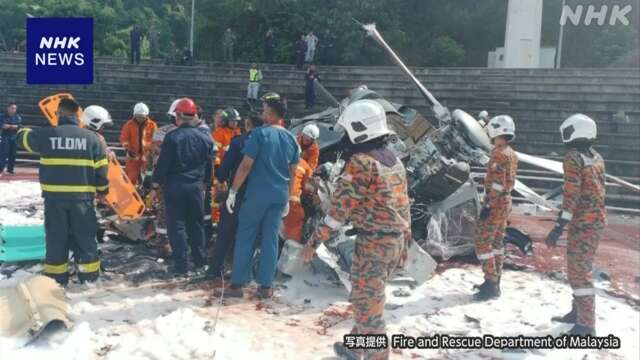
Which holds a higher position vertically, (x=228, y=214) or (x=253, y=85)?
(x=253, y=85)

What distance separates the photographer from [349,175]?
3818 mm

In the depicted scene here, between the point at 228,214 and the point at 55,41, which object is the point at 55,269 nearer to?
the point at 228,214

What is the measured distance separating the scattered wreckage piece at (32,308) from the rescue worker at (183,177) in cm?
127

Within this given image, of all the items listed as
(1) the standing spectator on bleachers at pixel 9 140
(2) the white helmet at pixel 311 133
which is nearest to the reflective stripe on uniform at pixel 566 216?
(2) the white helmet at pixel 311 133

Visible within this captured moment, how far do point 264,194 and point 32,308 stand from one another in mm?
2034

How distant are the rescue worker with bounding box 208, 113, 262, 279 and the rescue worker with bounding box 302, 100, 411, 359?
1.66 m

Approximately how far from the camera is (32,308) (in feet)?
14.0

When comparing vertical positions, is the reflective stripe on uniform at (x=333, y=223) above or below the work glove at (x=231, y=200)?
above

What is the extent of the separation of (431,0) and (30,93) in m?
19.8

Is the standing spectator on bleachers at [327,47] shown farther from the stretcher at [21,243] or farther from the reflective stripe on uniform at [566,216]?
the reflective stripe on uniform at [566,216]

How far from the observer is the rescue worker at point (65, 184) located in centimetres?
498

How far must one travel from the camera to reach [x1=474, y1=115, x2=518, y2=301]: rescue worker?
18.7 ft

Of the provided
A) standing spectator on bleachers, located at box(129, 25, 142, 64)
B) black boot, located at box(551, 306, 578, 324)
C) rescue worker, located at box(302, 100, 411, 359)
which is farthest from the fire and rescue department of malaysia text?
standing spectator on bleachers, located at box(129, 25, 142, 64)

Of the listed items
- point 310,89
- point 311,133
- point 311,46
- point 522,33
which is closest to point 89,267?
point 311,133
